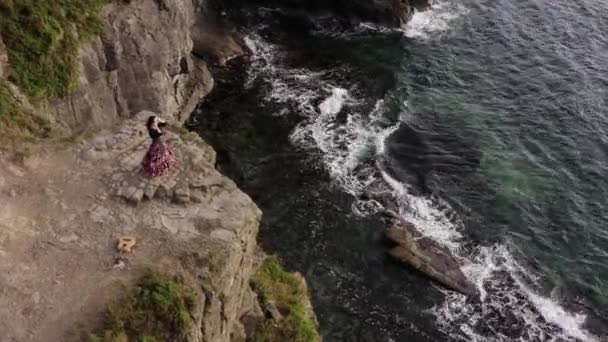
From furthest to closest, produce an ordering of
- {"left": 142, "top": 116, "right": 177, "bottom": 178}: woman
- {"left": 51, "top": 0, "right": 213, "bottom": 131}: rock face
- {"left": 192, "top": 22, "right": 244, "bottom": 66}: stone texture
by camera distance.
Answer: {"left": 192, "top": 22, "right": 244, "bottom": 66}: stone texture < {"left": 51, "top": 0, "right": 213, "bottom": 131}: rock face < {"left": 142, "top": 116, "right": 177, "bottom": 178}: woman

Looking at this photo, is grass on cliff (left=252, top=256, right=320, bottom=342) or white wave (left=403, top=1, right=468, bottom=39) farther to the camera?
white wave (left=403, top=1, right=468, bottom=39)

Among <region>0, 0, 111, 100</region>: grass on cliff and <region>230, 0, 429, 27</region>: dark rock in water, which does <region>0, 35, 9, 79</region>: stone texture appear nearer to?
<region>0, 0, 111, 100</region>: grass on cliff

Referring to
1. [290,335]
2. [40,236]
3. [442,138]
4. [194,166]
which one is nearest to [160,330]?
[40,236]

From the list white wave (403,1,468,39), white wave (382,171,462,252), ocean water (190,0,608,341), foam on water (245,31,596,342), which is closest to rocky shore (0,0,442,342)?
ocean water (190,0,608,341)

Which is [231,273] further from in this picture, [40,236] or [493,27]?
[493,27]

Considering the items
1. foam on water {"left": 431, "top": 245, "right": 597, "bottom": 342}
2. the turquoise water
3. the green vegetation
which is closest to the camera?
the green vegetation

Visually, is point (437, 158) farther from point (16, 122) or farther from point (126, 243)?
point (126, 243)

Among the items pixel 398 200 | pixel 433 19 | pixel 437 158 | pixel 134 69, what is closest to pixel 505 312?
pixel 398 200
